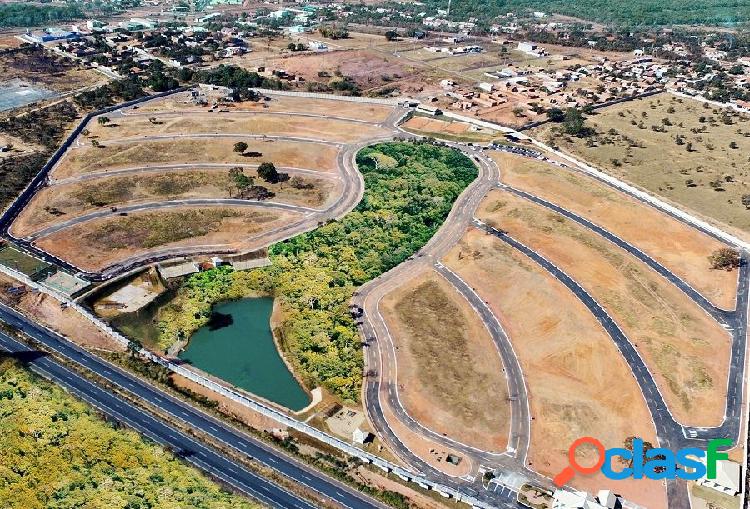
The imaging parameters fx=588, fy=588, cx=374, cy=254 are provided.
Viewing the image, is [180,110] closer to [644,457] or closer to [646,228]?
[646,228]

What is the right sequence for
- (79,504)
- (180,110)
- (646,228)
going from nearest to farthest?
1. (79,504)
2. (646,228)
3. (180,110)

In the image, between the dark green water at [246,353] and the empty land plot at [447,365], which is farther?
the dark green water at [246,353]

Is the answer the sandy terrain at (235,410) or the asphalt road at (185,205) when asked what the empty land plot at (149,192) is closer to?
the asphalt road at (185,205)

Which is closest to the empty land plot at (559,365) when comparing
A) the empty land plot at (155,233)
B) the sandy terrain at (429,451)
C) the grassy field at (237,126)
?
the sandy terrain at (429,451)

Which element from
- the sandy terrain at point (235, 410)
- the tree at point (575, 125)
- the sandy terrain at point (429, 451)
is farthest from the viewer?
the tree at point (575, 125)

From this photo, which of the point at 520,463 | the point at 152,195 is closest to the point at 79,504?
the point at 520,463

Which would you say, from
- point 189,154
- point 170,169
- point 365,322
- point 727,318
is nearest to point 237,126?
point 189,154

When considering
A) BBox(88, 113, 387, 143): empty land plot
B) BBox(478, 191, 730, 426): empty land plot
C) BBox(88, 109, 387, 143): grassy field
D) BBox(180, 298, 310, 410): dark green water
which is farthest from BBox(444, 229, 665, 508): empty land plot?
BBox(88, 109, 387, 143): grassy field

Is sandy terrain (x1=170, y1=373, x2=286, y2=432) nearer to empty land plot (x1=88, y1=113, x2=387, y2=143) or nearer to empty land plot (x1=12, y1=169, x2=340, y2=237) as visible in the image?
empty land plot (x1=12, y1=169, x2=340, y2=237)
